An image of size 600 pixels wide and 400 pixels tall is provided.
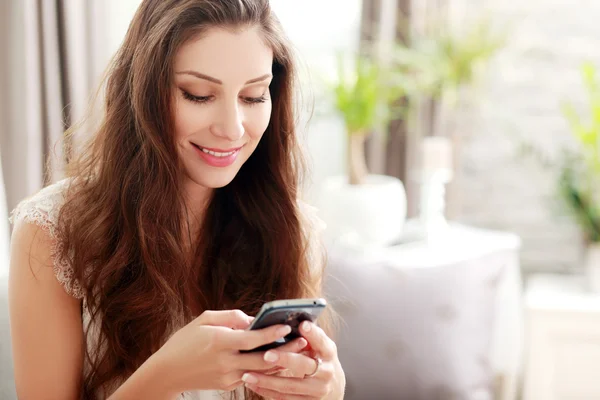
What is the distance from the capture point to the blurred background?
2.27 m

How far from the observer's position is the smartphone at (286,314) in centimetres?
118

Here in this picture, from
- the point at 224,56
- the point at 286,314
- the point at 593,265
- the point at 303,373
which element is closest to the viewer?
the point at 286,314

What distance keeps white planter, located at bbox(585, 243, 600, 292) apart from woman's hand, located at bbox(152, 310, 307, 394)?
6.23 ft

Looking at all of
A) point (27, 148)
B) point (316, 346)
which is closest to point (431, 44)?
point (27, 148)

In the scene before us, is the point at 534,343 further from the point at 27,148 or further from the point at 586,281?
the point at 27,148

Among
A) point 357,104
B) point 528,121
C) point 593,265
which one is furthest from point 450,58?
point 593,265

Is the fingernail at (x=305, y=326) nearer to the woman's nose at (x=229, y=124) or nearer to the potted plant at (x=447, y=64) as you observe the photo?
the woman's nose at (x=229, y=124)

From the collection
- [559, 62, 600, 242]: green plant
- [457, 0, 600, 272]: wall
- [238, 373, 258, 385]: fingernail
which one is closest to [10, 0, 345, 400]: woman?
[238, 373, 258, 385]: fingernail

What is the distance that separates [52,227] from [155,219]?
21 cm

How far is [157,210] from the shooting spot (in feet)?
5.05

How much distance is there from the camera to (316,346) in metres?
1.34

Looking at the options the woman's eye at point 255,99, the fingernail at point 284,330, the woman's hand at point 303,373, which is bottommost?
the woman's hand at point 303,373

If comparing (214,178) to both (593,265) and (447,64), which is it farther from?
(593,265)

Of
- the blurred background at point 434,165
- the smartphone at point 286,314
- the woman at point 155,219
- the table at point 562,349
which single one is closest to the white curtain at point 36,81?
the blurred background at point 434,165
